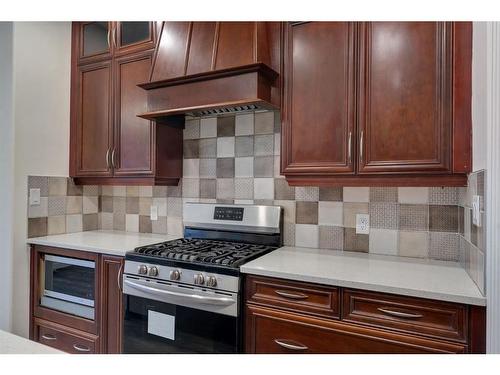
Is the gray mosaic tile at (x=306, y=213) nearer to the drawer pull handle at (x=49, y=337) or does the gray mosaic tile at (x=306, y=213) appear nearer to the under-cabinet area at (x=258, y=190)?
the under-cabinet area at (x=258, y=190)

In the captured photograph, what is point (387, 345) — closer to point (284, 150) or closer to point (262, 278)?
point (262, 278)

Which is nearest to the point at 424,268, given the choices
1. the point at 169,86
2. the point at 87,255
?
the point at 169,86

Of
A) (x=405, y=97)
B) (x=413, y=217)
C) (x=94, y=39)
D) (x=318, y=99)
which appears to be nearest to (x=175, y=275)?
(x=318, y=99)

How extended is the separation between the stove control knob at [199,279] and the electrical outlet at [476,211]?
1247 mm

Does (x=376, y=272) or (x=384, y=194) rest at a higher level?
(x=384, y=194)

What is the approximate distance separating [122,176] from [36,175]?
0.62 m

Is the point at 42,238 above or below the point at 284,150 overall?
below

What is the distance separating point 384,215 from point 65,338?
2237 mm

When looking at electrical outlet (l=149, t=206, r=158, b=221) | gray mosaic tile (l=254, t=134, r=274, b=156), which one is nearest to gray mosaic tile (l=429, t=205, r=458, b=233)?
gray mosaic tile (l=254, t=134, r=274, b=156)

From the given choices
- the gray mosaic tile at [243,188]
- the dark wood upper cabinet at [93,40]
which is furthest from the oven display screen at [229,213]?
the dark wood upper cabinet at [93,40]

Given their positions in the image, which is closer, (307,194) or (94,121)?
(307,194)

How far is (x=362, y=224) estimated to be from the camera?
6.42 ft

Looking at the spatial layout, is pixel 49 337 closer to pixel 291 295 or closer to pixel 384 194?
pixel 291 295

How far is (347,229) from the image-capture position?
1998 millimetres
